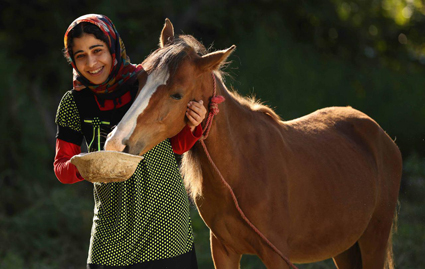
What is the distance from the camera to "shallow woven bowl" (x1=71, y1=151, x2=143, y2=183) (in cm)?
200

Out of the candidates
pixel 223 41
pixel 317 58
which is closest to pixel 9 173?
pixel 223 41

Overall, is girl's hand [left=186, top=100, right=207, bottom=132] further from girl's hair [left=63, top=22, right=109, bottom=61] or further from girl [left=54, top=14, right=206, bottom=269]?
girl's hair [left=63, top=22, right=109, bottom=61]

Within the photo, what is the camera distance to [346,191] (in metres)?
3.28

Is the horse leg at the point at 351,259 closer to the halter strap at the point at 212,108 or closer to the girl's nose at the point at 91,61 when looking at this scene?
the halter strap at the point at 212,108

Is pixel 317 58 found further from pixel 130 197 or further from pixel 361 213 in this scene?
pixel 130 197

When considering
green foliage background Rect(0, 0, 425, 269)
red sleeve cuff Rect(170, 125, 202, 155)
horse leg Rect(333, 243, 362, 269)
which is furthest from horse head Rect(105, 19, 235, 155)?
green foliage background Rect(0, 0, 425, 269)

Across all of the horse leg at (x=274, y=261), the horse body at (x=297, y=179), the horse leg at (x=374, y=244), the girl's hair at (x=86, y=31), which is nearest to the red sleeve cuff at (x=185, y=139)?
the horse body at (x=297, y=179)

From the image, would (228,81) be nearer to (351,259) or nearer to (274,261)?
(351,259)

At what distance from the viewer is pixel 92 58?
2.31 metres

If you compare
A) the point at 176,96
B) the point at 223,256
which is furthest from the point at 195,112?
the point at 223,256

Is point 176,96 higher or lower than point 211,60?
lower

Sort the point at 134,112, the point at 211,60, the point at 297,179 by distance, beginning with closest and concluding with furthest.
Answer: the point at 134,112 < the point at 211,60 < the point at 297,179

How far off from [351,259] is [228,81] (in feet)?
10.1

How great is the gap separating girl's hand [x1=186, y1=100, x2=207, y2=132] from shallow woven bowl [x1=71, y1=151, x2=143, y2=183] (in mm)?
395
